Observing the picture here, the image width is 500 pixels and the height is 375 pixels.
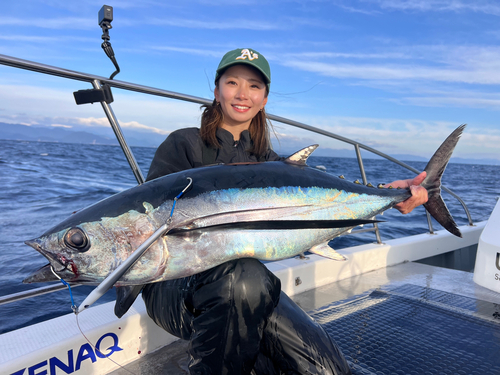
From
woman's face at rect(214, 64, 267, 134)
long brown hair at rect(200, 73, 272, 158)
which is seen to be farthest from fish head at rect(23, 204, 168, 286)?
woman's face at rect(214, 64, 267, 134)

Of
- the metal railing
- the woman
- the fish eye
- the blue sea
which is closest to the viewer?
the fish eye

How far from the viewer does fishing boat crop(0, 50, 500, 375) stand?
163 centimetres

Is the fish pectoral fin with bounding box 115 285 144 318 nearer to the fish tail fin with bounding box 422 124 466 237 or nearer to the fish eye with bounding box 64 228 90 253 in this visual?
the fish eye with bounding box 64 228 90 253

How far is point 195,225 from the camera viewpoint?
1.24 meters

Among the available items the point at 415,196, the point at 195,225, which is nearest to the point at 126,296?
the point at 195,225

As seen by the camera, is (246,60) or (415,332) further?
(415,332)

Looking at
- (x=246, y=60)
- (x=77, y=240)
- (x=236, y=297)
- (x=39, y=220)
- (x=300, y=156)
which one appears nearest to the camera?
(x=77, y=240)

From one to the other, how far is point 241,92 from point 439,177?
4.01 feet

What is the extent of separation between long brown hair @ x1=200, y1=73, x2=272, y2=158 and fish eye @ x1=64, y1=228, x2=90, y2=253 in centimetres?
91

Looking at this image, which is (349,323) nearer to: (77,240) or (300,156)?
(300,156)

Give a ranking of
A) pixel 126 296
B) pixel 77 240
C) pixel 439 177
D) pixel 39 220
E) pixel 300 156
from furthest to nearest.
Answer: pixel 39 220 → pixel 439 177 → pixel 300 156 → pixel 126 296 → pixel 77 240

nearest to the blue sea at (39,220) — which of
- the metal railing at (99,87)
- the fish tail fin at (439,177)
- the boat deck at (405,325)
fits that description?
the metal railing at (99,87)

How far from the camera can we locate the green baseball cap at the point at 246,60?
1.86 meters

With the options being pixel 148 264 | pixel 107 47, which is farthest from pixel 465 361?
pixel 107 47
